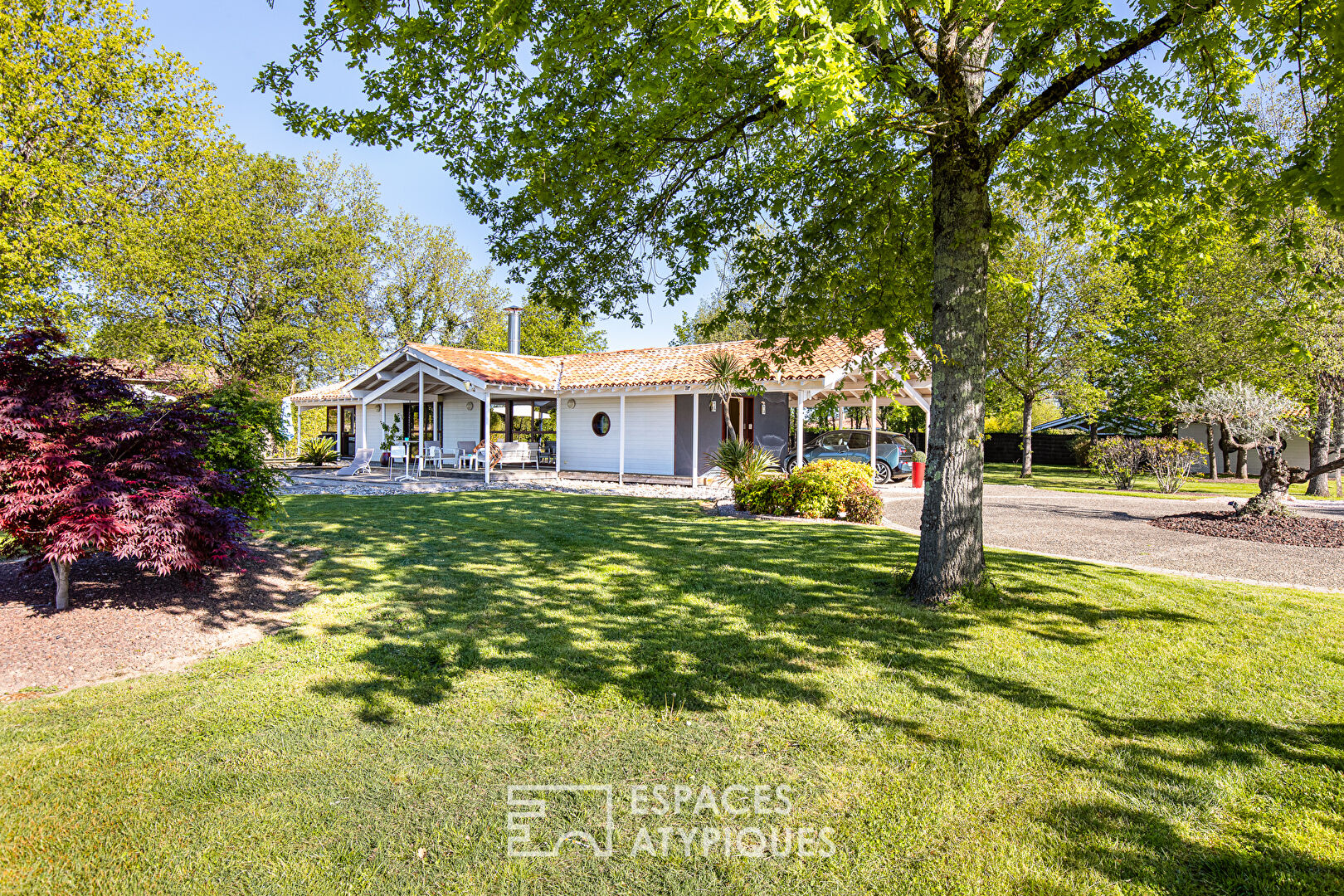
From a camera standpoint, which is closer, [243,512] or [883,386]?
[243,512]

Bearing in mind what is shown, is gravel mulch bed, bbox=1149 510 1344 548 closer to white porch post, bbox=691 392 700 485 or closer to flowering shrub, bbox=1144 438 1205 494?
flowering shrub, bbox=1144 438 1205 494

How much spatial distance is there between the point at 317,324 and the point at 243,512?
27.1 metres

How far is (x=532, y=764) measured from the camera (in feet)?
10.8

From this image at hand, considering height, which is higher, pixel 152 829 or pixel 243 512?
pixel 243 512

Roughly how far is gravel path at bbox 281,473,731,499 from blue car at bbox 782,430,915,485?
4.93 metres

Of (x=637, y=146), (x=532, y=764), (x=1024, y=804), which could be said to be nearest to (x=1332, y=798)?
(x=1024, y=804)

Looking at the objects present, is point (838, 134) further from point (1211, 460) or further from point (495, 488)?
point (1211, 460)

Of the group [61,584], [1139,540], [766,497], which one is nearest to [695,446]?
[766,497]

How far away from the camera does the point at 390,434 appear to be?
1072 inches

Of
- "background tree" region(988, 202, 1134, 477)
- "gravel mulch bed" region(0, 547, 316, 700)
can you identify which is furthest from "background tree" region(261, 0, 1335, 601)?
"background tree" region(988, 202, 1134, 477)

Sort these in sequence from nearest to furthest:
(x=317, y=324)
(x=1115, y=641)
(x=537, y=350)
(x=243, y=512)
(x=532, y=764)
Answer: (x=532, y=764) → (x=1115, y=641) → (x=243, y=512) → (x=317, y=324) → (x=537, y=350)

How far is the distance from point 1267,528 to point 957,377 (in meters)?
9.01

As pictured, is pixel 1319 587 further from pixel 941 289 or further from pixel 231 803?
pixel 231 803

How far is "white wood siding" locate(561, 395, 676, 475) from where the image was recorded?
66.8 ft
